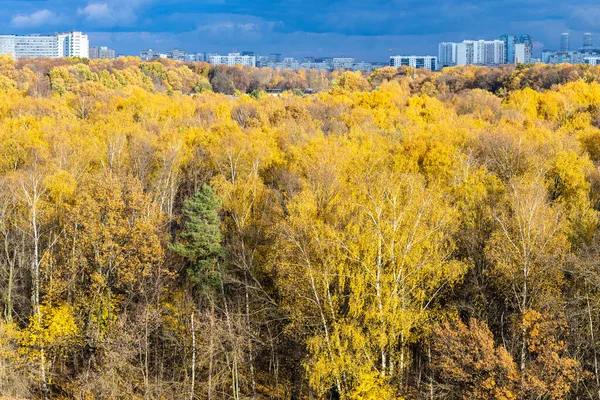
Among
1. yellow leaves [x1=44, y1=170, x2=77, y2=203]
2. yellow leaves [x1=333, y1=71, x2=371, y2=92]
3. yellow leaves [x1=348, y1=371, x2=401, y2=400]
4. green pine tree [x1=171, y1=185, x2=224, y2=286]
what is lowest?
yellow leaves [x1=348, y1=371, x2=401, y2=400]

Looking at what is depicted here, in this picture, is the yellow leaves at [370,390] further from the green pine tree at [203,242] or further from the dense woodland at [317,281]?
the green pine tree at [203,242]

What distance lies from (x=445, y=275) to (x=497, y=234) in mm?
2467

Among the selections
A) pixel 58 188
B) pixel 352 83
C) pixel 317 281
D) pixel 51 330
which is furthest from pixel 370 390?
pixel 352 83

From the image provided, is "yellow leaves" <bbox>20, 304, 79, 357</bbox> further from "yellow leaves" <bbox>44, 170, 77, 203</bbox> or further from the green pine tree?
"yellow leaves" <bbox>44, 170, 77, 203</bbox>

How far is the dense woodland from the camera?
15.9 metres

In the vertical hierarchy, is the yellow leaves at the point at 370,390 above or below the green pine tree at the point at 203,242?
below

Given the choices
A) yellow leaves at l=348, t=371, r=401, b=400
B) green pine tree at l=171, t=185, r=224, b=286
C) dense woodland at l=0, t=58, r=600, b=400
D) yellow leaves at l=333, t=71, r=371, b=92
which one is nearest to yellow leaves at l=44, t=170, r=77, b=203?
dense woodland at l=0, t=58, r=600, b=400

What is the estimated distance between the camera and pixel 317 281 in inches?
662

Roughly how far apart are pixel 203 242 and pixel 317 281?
8.24 metres

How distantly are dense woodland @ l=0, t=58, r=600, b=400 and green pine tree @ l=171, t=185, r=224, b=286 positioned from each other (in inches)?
4.1

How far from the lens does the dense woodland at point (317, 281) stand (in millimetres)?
15914

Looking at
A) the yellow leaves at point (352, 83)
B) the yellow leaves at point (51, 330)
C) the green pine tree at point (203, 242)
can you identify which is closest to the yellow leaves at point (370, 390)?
the green pine tree at point (203, 242)

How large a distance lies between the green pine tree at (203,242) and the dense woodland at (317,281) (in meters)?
0.10

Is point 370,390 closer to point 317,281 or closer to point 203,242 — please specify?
point 317,281
